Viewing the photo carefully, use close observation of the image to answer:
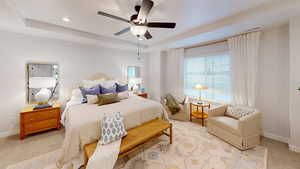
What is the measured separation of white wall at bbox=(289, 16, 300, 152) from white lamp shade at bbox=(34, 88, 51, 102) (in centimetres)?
510

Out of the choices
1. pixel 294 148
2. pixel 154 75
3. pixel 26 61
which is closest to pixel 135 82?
pixel 154 75

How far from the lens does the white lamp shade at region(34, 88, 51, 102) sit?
8.58 ft

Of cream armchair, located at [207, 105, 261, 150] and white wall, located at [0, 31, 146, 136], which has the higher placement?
white wall, located at [0, 31, 146, 136]

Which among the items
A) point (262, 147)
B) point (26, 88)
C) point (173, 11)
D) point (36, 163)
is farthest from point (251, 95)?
point (26, 88)

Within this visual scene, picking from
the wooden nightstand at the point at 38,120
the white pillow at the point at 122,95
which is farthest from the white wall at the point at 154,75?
the wooden nightstand at the point at 38,120

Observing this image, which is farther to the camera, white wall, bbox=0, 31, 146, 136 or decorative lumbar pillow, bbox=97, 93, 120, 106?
decorative lumbar pillow, bbox=97, 93, 120, 106

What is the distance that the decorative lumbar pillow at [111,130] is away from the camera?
65.6 inches

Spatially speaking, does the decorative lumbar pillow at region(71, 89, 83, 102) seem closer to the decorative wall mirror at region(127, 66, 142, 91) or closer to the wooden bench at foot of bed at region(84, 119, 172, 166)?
the wooden bench at foot of bed at region(84, 119, 172, 166)

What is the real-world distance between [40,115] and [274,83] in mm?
5198

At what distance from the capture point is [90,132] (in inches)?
67.0

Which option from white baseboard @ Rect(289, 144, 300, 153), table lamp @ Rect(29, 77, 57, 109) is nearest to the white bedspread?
table lamp @ Rect(29, 77, 57, 109)

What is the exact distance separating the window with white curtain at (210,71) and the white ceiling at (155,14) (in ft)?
2.46

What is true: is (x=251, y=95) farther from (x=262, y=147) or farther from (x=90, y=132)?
(x=90, y=132)

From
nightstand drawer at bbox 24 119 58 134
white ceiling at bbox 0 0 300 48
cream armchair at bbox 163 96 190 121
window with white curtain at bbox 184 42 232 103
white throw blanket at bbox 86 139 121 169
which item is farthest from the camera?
cream armchair at bbox 163 96 190 121
